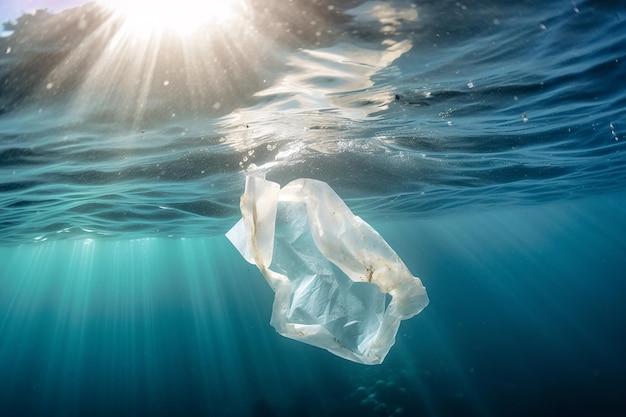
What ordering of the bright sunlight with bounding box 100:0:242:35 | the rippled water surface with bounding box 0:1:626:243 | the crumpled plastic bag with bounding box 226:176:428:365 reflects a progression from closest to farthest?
1. the crumpled plastic bag with bounding box 226:176:428:365
2. the bright sunlight with bounding box 100:0:242:35
3. the rippled water surface with bounding box 0:1:626:243

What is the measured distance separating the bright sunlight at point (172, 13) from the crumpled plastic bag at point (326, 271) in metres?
2.42

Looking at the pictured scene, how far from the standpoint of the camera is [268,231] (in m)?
3.34

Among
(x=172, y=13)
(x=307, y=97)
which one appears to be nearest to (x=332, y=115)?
(x=307, y=97)

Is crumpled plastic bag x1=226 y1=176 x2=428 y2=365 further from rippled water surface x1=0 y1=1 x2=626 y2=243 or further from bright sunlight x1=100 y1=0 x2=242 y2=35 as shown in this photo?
rippled water surface x1=0 y1=1 x2=626 y2=243

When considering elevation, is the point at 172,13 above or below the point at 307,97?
above

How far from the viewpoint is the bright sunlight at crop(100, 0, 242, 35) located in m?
4.36

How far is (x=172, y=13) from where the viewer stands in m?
4.55

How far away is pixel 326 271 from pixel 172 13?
11.8 feet

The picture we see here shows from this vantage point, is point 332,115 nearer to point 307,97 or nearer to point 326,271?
point 307,97

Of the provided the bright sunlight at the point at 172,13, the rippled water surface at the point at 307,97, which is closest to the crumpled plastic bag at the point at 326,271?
the bright sunlight at the point at 172,13

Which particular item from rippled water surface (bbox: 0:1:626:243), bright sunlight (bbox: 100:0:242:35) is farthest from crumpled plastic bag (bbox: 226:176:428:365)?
rippled water surface (bbox: 0:1:626:243)

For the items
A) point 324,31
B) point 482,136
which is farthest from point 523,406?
point 324,31

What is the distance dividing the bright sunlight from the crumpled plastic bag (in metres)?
2.42

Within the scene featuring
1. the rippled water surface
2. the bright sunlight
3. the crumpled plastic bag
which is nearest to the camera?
the crumpled plastic bag
